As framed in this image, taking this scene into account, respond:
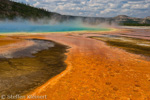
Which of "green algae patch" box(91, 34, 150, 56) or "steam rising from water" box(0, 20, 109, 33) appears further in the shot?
"steam rising from water" box(0, 20, 109, 33)

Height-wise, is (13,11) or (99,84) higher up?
(13,11)

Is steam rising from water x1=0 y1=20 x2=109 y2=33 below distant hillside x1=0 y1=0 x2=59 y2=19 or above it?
below

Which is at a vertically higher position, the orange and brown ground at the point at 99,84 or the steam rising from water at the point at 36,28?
the steam rising from water at the point at 36,28

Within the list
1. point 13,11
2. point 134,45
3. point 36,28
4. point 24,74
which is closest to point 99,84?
point 24,74

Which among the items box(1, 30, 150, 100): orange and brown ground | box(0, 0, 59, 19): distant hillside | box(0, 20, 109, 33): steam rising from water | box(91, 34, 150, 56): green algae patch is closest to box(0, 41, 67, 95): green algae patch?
box(1, 30, 150, 100): orange and brown ground

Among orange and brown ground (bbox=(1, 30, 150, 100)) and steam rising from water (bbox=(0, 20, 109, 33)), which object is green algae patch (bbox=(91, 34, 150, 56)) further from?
steam rising from water (bbox=(0, 20, 109, 33))

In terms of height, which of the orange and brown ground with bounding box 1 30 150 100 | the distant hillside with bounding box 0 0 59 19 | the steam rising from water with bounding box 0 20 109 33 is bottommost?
the orange and brown ground with bounding box 1 30 150 100

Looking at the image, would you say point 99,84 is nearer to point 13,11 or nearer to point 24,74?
point 24,74

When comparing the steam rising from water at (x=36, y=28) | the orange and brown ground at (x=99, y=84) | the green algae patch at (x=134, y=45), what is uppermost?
the steam rising from water at (x=36, y=28)

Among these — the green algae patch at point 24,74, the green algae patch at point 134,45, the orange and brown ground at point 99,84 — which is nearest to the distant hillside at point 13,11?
the green algae patch at point 134,45

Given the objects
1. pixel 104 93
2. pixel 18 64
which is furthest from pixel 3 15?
pixel 104 93

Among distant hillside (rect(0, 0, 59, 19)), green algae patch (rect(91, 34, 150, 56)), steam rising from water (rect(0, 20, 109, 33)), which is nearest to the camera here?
green algae patch (rect(91, 34, 150, 56))

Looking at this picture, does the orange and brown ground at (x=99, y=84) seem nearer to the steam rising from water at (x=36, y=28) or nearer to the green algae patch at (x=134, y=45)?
the green algae patch at (x=134, y=45)

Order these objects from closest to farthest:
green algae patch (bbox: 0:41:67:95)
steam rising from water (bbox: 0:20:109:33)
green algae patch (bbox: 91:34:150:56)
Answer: green algae patch (bbox: 0:41:67:95), green algae patch (bbox: 91:34:150:56), steam rising from water (bbox: 0:20:109:33)
